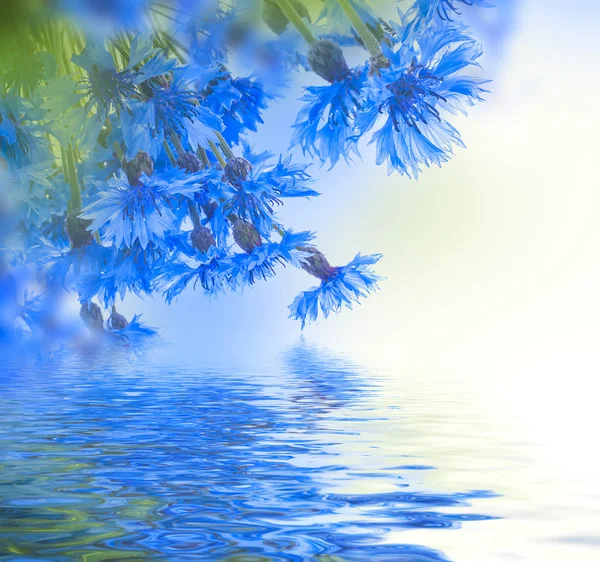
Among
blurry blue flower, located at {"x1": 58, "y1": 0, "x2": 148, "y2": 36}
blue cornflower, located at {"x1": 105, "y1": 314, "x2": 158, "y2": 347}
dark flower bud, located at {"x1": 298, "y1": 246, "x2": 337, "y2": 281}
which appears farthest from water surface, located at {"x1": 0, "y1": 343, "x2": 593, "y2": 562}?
blurry blue flower, located at {"x1": 58, "y1": 0, "x2": 148, "y2": 36}

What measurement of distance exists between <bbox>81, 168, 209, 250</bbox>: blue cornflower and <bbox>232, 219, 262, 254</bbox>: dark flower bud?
0.27 feet

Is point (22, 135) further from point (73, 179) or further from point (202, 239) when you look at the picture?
point (202, 239)

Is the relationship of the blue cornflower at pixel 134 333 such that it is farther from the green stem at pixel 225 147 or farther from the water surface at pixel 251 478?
the green stem at pixel 225 147

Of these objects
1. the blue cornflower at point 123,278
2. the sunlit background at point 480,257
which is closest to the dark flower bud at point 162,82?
the blue cornflower at point 123,278

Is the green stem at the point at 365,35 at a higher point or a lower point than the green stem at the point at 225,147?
lower

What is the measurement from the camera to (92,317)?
1.83 metres

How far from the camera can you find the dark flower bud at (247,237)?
1317 mm

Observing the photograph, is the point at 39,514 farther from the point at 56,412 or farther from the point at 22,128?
the point at 22,128

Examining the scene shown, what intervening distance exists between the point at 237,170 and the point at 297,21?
0.21m

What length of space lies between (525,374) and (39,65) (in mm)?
1862

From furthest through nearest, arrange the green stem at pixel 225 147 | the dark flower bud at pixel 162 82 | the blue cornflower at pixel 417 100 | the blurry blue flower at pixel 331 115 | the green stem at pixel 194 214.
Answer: the green stem at pixel 194 214, the green stem at pixel 225 147, the dark flower bud at pixel 162 82, the blurry blue flower at pixel 331 115, the blue cornflower at pixel 417 100

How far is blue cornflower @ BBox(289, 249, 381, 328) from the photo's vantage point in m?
1.35

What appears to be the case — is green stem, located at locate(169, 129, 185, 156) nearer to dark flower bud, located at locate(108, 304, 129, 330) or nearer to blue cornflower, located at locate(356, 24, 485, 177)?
blue cornflower, located at locate(356, 24, 485, 177)

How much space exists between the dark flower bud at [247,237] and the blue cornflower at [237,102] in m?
0.34
